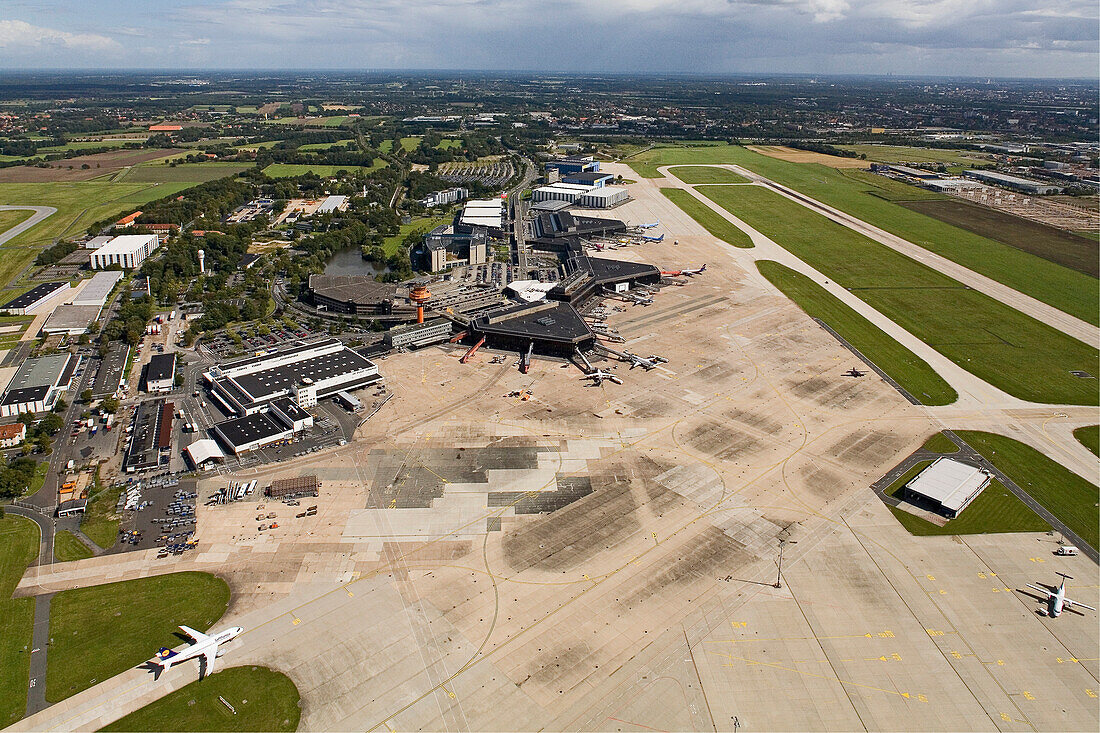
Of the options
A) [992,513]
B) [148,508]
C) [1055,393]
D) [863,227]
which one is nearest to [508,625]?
[148,508]

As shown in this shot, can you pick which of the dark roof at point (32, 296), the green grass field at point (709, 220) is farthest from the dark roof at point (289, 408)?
the green grass field at point (709, 220)

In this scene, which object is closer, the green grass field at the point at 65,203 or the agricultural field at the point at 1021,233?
the green grass field at the point at 65,203

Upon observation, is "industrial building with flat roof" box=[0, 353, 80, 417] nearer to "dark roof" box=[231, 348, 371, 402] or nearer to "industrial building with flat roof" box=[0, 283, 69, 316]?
"dark roof" box=[231, 348, 371, 402]

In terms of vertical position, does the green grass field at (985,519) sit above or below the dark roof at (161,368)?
below

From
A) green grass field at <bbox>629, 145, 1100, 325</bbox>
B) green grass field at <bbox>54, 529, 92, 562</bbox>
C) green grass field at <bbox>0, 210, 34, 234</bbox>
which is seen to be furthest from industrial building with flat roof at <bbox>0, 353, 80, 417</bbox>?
green grass field at <bbox>629, 145, 1100, 325</bbox>

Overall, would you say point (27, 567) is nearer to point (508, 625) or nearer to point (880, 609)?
point (508, 625)

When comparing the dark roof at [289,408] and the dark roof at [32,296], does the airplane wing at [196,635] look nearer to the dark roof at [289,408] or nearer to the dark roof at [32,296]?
the dark roof at [289,408]

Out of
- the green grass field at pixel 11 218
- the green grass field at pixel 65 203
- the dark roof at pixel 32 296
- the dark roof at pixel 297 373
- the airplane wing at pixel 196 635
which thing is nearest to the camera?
the airplane wing at pixel 196 635
